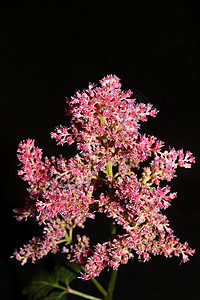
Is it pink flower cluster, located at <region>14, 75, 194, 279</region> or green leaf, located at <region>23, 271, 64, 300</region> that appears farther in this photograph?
green leaf, located at <region>23, 271, 64, 300</region>

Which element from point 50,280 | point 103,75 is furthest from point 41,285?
point 103,75

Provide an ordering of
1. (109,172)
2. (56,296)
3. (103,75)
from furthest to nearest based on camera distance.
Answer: (103,75) → (56,296) → (109,172)

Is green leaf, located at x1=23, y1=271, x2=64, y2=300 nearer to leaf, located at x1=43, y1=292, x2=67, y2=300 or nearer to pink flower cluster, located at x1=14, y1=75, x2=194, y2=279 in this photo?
leaf, located at x1=43, y1=292, x2=67, y2=300

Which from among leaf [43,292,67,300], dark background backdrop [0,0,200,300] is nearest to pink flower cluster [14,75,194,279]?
leaf [43,292,67,300]

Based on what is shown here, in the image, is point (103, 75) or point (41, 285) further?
point (103, 75)

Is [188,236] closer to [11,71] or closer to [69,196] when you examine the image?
[69,196]

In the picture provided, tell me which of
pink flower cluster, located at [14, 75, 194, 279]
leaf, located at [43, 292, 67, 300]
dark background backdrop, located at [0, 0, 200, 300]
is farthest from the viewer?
dark background backdrop, located at [0, 0, 200, 300]

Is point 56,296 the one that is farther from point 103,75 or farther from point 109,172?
point 103,75

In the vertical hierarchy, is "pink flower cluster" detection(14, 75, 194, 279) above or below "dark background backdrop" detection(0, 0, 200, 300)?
below
